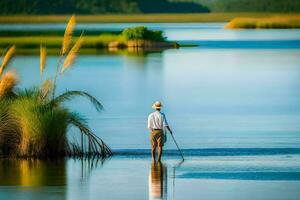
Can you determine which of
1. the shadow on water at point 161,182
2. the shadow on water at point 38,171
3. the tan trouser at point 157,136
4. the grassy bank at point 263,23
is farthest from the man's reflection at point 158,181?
the grassy bank at point 263,23

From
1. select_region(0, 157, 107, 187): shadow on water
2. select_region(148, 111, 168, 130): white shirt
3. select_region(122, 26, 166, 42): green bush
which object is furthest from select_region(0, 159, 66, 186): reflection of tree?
select_region(122, 26, 166, 42): green bush

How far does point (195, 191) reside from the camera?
627 inches

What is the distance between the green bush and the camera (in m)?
83.3

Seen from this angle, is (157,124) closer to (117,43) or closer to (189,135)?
(189,135)

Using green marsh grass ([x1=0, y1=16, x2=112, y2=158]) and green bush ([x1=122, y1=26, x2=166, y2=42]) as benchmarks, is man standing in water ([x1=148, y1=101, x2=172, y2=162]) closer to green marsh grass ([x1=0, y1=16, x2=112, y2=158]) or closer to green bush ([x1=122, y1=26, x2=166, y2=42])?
green marsh grass ([x1=0, y1=16, x2=112, y2=158])

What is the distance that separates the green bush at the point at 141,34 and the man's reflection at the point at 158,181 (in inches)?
2501

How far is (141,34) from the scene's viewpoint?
280 ft

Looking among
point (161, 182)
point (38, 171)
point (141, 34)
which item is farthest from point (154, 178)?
point (141, 34)

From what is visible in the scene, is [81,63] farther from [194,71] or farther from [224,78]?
[224,78]

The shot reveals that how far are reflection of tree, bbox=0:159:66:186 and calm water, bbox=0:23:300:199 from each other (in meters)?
0.02

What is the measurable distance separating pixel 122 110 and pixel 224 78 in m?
21.0

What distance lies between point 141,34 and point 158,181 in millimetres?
68650

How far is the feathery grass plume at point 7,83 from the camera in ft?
66.7

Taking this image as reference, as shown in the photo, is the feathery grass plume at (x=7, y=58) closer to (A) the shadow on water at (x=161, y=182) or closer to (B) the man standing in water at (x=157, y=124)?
(B) the man standing in water at (x=157, y=124)
